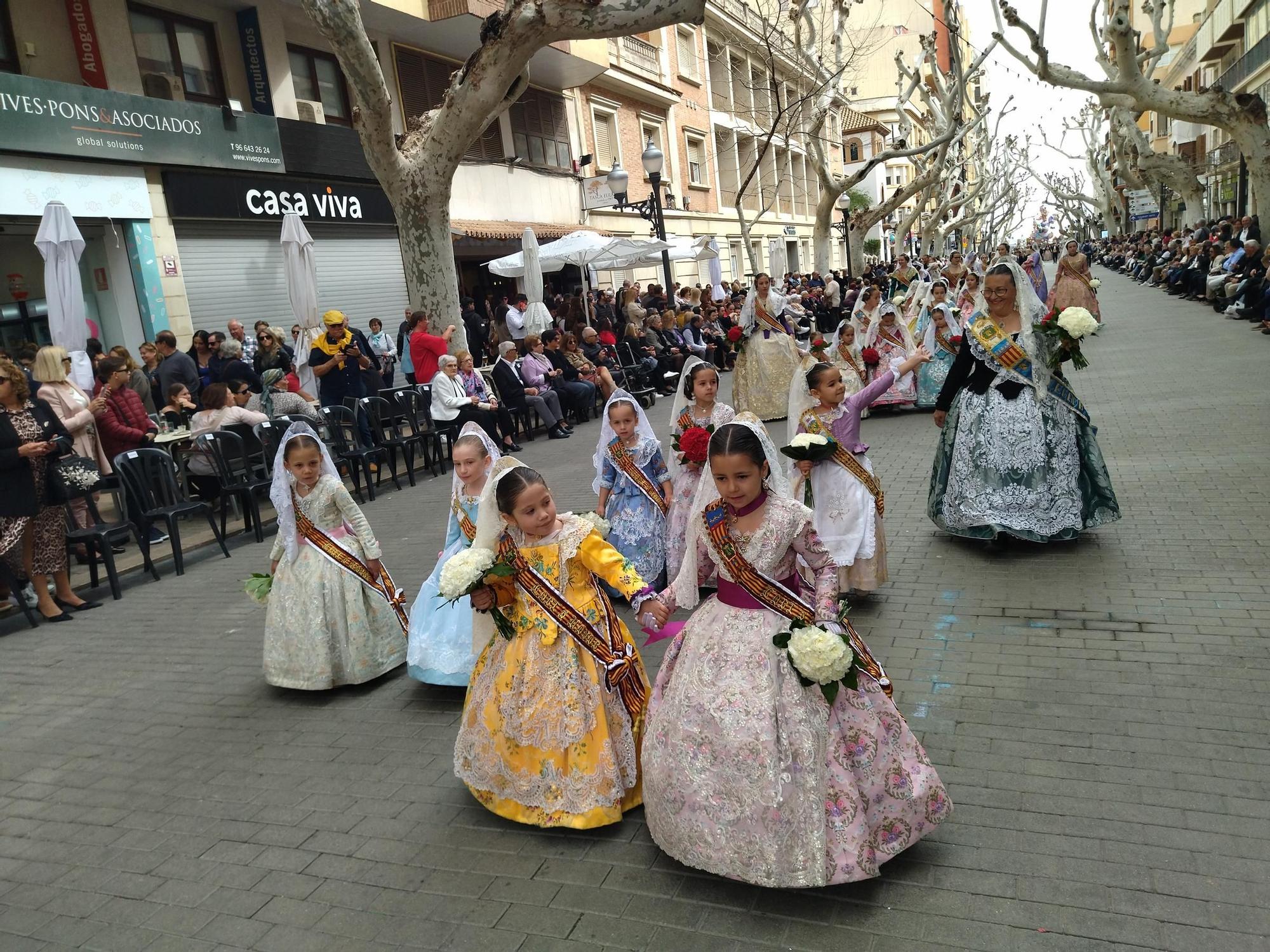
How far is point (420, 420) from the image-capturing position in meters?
12.0

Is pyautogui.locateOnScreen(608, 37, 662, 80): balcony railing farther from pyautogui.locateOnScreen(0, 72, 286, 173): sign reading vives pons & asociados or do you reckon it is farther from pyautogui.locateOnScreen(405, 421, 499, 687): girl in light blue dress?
pyautogui.locateOnScreen(405, 421, 499, 687): girl in light blue dress

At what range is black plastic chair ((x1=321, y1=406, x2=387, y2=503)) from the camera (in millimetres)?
10562

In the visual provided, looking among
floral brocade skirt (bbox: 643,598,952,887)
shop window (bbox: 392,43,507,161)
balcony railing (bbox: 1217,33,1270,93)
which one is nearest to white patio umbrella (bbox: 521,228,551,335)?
shop window (bbox: 392,43,507,161)

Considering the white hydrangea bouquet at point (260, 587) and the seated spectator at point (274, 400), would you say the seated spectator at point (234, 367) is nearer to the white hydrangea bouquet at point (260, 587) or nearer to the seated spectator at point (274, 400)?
the seated spectator at point (274, 400)

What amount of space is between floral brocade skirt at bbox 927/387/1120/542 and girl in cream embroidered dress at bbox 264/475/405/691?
3.99 metres

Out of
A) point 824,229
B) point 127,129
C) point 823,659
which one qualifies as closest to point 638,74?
point 824,229

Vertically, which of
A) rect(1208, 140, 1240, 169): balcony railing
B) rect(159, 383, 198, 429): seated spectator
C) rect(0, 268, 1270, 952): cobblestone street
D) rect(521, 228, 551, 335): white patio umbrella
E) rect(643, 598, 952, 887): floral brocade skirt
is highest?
rect(1208, 140, 1240, 169): balcony railing

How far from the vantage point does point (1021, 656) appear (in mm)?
4723

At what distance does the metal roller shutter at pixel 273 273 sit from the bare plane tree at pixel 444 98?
270cm

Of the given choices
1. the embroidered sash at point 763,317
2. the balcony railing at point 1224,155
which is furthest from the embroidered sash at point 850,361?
the balcony railing at point 1224,155

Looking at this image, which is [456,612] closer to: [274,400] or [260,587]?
[260,587]

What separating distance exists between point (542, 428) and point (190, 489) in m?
6.47

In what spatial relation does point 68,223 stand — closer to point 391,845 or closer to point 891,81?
point 391,845

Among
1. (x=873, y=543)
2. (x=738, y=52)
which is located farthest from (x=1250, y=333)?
(x=738, y=52)
